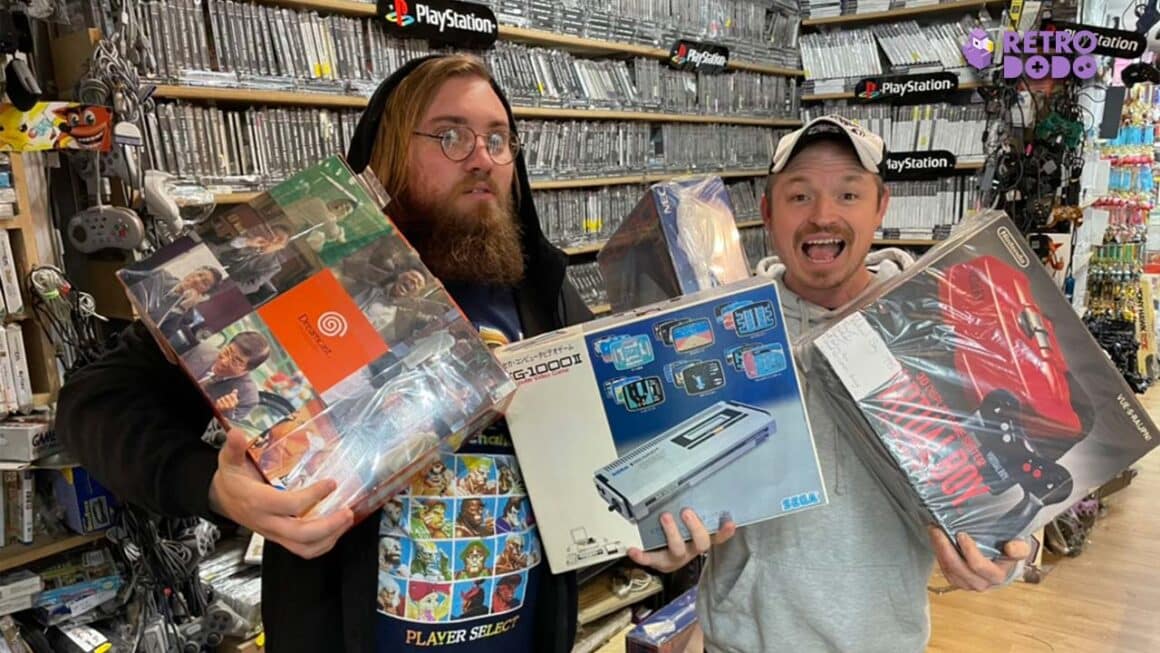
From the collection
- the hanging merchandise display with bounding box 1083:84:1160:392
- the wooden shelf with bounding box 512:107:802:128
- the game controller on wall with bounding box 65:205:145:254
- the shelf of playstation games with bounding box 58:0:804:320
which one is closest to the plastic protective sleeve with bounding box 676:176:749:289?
the game controller on wall with bounding box 65:205:145:254

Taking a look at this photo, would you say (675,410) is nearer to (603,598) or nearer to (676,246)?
(676,246)

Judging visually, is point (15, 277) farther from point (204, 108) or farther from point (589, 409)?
point (589, 409)

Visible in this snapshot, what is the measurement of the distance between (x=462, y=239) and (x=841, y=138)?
669mm

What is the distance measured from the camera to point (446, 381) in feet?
2.94

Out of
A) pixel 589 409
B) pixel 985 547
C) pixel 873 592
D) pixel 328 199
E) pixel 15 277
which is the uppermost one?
pixel 328 199

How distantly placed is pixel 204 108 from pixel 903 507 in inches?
77.7

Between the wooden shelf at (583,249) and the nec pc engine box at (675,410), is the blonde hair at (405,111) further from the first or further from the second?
the wooden shelf at (583,249)

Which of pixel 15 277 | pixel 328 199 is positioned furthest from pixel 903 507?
pixel 15 277

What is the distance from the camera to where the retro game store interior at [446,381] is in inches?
35.4

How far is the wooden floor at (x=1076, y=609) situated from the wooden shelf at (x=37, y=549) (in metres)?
2.80

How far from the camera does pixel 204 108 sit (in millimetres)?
2047

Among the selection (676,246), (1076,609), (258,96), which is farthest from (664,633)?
(258,96)

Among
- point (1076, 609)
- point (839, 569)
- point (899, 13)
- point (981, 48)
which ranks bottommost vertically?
point (1076, 609)

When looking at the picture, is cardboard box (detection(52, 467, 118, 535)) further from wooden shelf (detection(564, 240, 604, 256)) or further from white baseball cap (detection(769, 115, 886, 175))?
wooden shelf (detection(564, 240, 604, 256))
